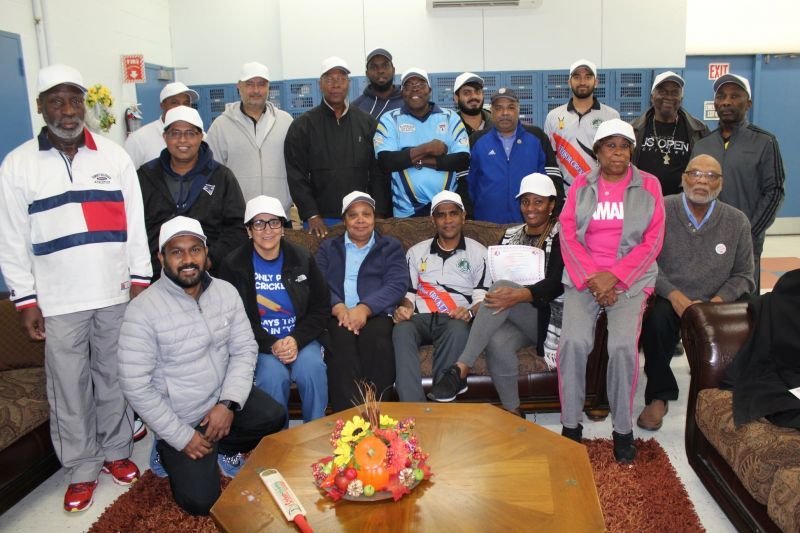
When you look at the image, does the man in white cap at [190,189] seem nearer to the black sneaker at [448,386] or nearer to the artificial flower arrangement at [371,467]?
the black sneaker at [448,386]

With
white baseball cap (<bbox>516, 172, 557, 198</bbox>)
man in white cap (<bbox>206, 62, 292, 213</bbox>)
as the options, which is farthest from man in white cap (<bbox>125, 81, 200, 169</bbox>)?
white baseball cap (<bbox>516, 172, 557, 198</bbox>)

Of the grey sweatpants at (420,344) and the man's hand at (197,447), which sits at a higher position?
the grey sweatpants at (420,344)

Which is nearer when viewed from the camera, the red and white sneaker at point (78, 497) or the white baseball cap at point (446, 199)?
the red and white sneaker at point (78, 497)

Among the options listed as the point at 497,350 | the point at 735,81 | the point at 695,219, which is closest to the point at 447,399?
the point at 497,350

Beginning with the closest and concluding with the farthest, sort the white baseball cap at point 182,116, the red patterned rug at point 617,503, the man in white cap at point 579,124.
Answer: the red patterned rug at point 617,503, the white baseball cap at point 182,116, the man in white cap at point 579,124

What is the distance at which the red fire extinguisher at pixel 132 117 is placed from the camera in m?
6.28

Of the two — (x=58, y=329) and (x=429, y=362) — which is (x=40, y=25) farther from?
(x=429, y=362)

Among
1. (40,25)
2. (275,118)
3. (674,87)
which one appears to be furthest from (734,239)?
(40,25)

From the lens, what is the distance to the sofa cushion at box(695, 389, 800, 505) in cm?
200

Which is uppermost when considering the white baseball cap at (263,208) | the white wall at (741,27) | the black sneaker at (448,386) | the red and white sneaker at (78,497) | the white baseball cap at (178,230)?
the white wall at (741,27)

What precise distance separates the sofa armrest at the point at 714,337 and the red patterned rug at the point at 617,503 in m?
0.44

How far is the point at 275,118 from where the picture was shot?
3.92 metres

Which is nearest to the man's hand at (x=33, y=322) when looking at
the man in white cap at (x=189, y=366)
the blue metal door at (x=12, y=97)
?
the man in white cap at (x=189, y=366)

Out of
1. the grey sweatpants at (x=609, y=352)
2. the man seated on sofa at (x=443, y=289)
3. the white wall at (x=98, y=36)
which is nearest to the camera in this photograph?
the grey sweatpants at (x=609, y=352)
